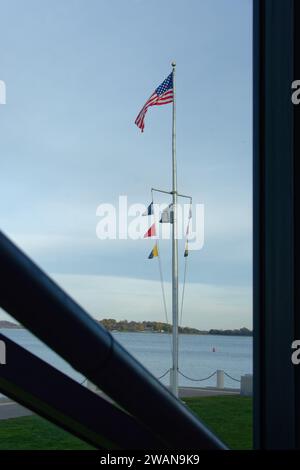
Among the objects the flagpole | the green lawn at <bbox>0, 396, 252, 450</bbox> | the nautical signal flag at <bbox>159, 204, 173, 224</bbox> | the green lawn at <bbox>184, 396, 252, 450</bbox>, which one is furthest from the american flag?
the green lawn at <bbox>0, 396, 252, 450</bbox>

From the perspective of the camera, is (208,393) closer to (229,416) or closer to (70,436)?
(229,416)

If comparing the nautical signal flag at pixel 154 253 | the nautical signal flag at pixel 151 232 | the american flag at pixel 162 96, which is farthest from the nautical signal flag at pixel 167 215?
the american flag at pixel 162 96

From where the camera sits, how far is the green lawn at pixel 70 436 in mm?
8148

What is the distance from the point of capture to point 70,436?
8.72m

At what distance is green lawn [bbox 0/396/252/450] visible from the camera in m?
8.15

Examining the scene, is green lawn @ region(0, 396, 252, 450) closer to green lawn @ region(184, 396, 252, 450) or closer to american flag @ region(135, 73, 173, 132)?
green lawn @ region(184, 396, 252, 450)

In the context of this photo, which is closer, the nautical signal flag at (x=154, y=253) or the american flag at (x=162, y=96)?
the american flag at (x=162, y=96)

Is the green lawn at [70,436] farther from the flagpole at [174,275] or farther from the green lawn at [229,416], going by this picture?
the flagpole at [174,275]

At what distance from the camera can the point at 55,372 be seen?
0.90 metres

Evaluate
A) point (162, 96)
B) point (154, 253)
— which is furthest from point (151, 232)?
point (162, 96)

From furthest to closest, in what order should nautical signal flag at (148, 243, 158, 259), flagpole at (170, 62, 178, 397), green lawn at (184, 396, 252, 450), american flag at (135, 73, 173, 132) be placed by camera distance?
nautical signal flag at (148, 243, 158, 259), flagpole at (170, 62, 178, 397), american flag at (135, 73, 173, 132), green lawn at (184, 396, 252, 450)
